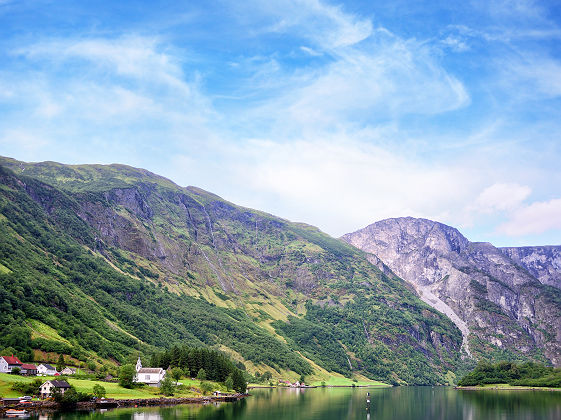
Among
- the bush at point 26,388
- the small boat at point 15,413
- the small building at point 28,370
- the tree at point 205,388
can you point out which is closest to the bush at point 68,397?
the bush at point 26,388

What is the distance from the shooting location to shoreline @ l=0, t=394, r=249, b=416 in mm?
93938

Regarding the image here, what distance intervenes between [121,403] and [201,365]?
53508 mm

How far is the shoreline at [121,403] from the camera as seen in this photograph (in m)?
93.9

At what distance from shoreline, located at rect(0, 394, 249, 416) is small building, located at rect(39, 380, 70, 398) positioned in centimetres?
285

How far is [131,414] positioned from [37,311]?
338ft

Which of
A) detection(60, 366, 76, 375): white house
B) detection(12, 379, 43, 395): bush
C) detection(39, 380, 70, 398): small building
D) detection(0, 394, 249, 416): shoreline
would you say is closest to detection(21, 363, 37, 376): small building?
detection(60, 366, 76, 375): white house

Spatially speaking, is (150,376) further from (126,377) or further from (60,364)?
(60,364)

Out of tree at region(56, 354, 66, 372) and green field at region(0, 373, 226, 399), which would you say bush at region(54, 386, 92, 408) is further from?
tree at region(56, 354, 66, 372)

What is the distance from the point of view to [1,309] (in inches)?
6393

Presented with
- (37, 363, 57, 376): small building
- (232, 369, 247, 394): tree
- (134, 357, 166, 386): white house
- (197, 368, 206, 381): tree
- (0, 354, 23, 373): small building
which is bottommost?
(232, 369, 247, 394): tree

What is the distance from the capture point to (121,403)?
11294 cm

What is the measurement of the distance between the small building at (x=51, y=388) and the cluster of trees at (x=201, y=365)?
51.5 m

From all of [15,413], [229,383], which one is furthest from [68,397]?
[229,383]

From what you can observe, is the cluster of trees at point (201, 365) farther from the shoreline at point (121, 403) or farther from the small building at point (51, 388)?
the small building at point (51, 388)
